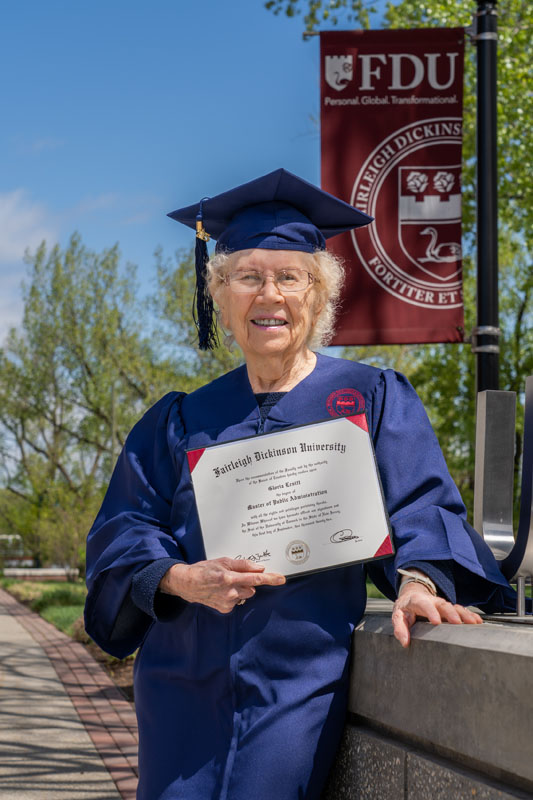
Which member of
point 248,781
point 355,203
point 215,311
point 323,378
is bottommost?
point 248,781

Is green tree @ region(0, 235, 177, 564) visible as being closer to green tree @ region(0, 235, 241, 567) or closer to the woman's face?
green tree @ region(0, 235, 241, 567)

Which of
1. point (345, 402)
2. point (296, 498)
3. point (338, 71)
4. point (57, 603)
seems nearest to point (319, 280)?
point (345, 402)

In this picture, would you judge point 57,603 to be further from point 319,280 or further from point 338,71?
point 319,280

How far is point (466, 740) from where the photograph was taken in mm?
1702

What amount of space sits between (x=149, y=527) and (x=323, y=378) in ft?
1.78

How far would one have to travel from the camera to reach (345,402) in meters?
2.29

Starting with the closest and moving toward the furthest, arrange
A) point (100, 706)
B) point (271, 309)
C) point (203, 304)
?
1. point (271, 309)
2. point (203, 304)
3. point (100, 706)

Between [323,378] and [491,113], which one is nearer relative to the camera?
[323,378]

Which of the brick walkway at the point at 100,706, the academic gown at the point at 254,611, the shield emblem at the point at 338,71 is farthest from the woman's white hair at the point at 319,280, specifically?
the brick walkway at the point at 100,706

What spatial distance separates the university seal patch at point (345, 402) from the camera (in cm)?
228

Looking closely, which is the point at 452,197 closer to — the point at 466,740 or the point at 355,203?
the point at 355,203

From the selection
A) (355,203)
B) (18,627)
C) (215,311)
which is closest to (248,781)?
(215,311)

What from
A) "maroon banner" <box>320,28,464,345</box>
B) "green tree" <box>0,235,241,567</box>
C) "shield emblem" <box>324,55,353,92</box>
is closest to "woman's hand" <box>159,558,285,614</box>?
"maroon banner" <box>320,28,464,345</box>
